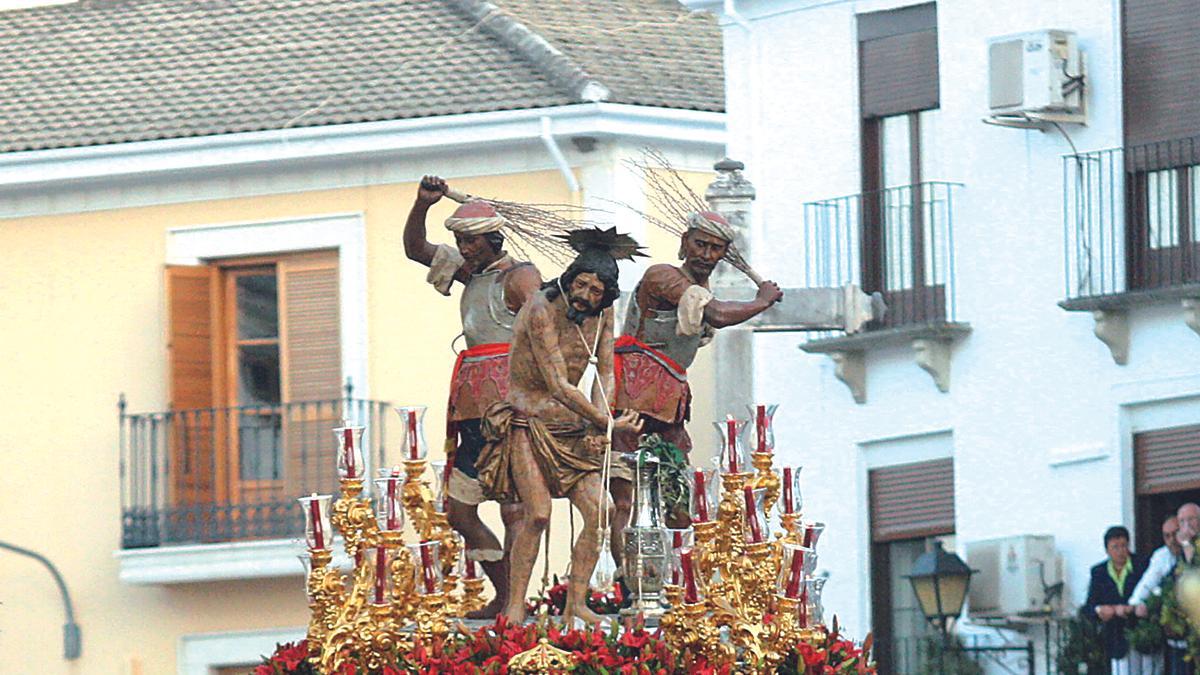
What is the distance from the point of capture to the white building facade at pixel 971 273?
26.2m

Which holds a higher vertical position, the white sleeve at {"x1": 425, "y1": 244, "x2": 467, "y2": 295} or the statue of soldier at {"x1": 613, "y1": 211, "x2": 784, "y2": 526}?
the white sleeve at {"x1": 425, "y1": 244, "x2": 467, "y2": 295}

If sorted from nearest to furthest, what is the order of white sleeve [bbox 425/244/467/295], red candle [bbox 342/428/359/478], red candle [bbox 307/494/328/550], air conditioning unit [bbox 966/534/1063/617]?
red candle [bbox 307/494/328/550], red candle [bbox 342/428/359/478], white sleeve [bbox 425/244/467/295], air conditioning unit [bbox 966/534/1063/617]

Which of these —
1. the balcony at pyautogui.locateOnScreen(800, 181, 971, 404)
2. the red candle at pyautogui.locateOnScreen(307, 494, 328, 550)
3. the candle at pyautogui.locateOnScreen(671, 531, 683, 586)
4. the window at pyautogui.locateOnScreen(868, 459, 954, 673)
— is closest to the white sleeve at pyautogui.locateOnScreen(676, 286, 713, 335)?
the candle at pyautogui.locateOnScreen(671, 531, 683, 586)

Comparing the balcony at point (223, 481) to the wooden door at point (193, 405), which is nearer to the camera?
the balcony at point (223, 481)

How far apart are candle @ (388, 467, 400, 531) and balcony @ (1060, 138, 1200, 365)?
8.61m

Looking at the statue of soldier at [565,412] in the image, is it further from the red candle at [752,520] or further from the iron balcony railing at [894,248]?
the iron balcony railing at [894,248]

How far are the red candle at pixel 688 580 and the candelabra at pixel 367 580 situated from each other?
1.12 metres

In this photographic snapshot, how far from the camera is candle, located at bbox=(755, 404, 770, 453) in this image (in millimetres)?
18141

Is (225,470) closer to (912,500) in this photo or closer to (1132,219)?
(912,500)

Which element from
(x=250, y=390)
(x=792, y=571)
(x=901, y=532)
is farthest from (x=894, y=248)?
(x=792, y=571)

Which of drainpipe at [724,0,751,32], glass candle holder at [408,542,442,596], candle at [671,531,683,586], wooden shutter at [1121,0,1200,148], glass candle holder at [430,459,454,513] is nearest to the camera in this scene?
candle at [671,531,683,586]

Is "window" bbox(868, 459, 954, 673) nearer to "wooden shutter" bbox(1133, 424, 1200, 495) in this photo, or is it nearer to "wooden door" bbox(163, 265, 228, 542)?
"wooden shutter" bbox(1133, 424, 1200, 495)

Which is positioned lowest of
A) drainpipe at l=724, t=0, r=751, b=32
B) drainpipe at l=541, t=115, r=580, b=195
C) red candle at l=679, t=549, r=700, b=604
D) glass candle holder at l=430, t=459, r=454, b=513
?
red candle at l=679, t=549, r=700, b=604

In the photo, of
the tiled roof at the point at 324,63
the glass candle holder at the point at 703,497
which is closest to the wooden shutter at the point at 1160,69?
the tiled roof at the point at 324,63
